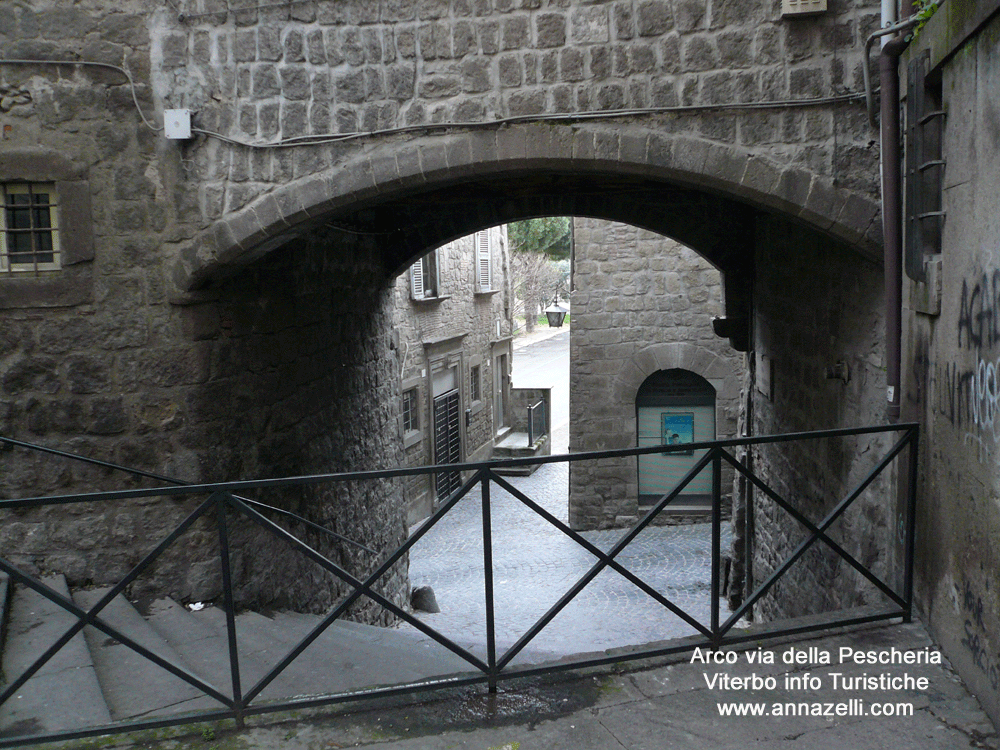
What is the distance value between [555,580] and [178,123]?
6.73 m

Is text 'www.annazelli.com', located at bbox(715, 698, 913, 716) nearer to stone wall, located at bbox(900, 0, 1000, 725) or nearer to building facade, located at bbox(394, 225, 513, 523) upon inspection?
stone wall, located at bbox(900, 0, 1000, 725)

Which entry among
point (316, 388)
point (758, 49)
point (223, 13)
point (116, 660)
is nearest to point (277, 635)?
point (116, 660)

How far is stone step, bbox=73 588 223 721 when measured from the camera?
366 cm

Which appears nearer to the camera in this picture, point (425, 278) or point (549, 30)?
point (549, 30)

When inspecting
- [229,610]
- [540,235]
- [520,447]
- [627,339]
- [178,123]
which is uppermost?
[540,235]

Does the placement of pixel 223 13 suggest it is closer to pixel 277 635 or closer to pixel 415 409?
pixel 277 635

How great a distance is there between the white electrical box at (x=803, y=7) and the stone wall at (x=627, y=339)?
293 inches

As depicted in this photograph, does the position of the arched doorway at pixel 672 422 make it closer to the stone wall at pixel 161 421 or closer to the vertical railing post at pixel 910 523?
the stone wall at pixel 161 421

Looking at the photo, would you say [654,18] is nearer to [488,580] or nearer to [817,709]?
[488,580]

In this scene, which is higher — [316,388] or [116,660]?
[316,388]

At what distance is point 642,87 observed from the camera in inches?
178

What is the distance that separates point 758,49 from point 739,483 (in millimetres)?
5436

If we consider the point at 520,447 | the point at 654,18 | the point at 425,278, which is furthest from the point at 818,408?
the point at 520,447

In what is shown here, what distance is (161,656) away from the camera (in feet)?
12.2
